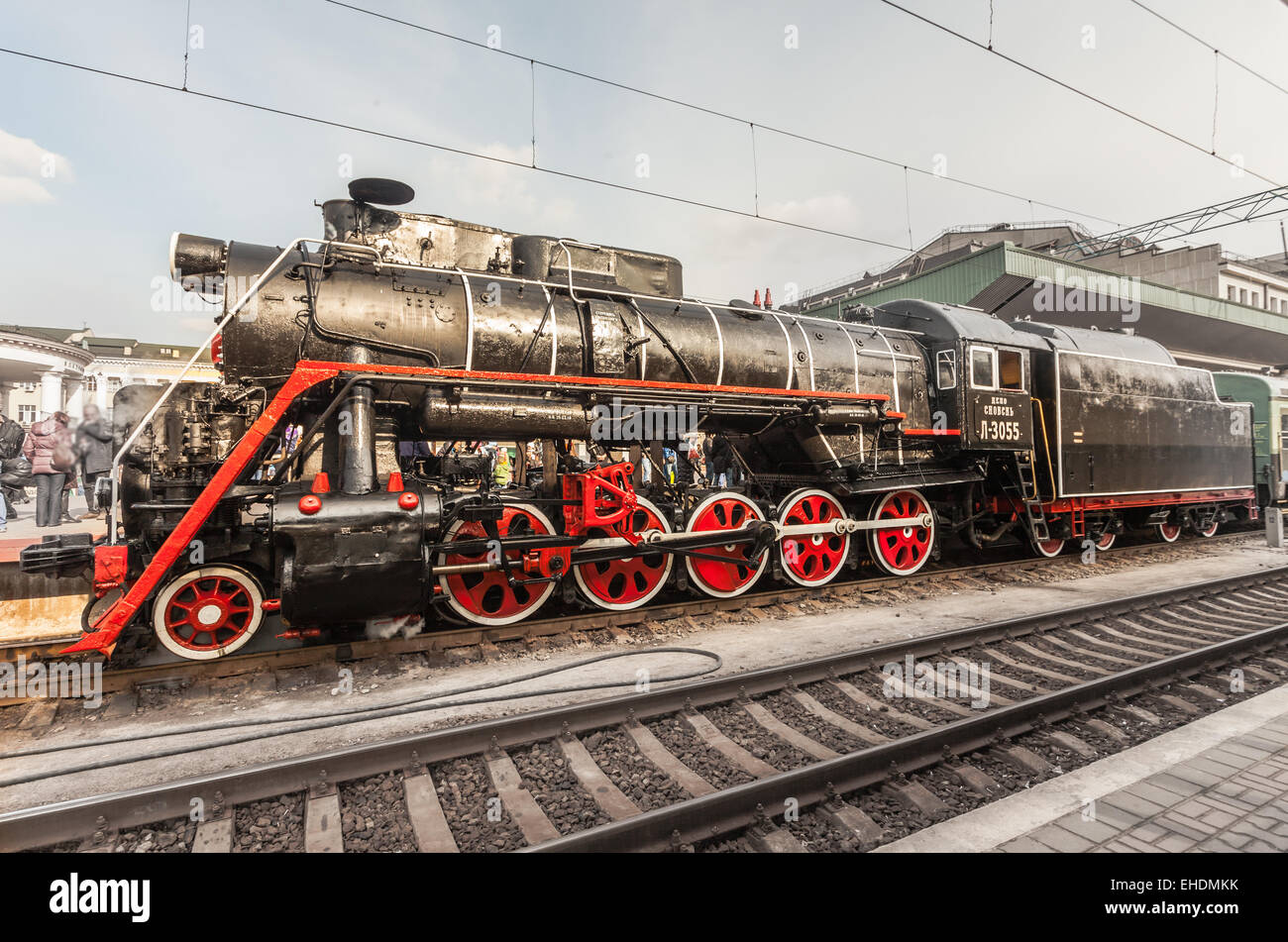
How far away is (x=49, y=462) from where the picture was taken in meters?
9.04

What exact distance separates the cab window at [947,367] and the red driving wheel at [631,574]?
436cm

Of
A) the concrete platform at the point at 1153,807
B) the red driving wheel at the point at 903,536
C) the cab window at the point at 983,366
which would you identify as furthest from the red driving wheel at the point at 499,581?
the cab window at the point at 983,366

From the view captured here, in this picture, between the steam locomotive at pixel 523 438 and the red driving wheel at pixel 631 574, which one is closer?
the steam locomotive at pixel 523 438

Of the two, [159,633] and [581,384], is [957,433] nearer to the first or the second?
[581,384]

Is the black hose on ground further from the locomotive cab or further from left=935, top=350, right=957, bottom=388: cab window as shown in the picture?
left=935, top=350, right=957, bottom=388: cab window

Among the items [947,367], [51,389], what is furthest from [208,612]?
[51,389]

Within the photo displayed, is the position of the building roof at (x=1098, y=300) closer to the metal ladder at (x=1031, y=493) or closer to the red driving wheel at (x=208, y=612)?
the metal ladder at (x=1031, y=493)

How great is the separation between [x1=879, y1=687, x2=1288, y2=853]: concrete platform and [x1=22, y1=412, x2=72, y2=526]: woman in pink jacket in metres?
11.5

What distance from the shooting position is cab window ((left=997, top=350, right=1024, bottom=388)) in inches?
337

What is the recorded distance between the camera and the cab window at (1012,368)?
857 centimetres

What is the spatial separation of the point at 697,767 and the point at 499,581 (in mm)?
3086

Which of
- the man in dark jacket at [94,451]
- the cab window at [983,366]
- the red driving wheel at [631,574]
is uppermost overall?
the cab window at [983,366]

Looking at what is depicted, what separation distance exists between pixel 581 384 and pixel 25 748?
13.7 feet
